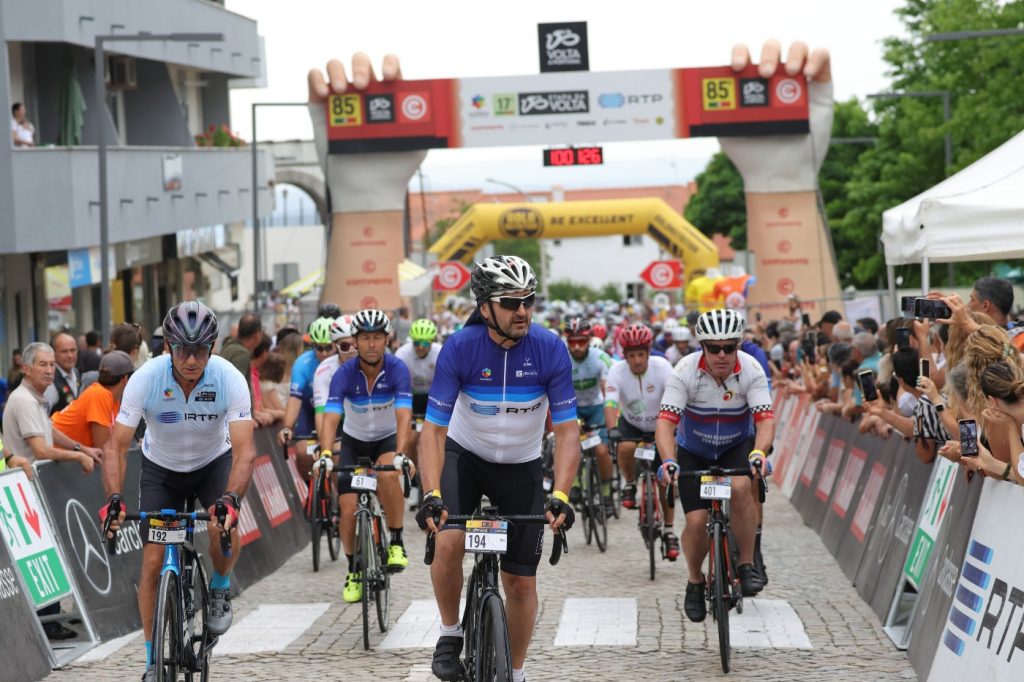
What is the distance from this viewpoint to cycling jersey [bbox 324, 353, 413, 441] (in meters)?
12.1

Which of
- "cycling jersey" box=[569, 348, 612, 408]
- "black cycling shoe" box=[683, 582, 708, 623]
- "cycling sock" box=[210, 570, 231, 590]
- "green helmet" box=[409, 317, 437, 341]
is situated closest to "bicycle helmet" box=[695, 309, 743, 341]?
"black cycling shoe" box=[683, 582, 708, 623]

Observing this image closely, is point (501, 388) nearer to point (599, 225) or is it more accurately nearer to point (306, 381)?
point (306, 381)

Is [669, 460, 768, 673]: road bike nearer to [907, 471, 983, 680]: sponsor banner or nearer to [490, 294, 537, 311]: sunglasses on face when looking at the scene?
[907, 471, 983, 680]: sponsor banner

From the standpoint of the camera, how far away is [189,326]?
8125mm

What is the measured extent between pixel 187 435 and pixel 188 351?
0.53m

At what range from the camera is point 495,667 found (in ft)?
23.0

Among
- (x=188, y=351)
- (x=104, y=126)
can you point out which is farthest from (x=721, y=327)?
(x=104, y=126)

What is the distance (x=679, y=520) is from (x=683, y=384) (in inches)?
281

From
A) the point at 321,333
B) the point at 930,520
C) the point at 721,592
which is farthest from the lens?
the point at 321,333

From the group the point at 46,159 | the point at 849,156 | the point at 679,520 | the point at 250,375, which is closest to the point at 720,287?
the point at 46,159

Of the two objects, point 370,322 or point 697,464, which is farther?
point 370,322

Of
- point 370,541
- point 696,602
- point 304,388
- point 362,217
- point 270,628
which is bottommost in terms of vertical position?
point 270,628

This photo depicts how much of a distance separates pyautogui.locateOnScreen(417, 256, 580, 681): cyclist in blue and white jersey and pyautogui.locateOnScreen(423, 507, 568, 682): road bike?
8.6 inches

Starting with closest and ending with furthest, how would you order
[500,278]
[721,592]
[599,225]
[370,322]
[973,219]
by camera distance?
[500,278], [721,592], [370,322], [973,219], [599,225]
